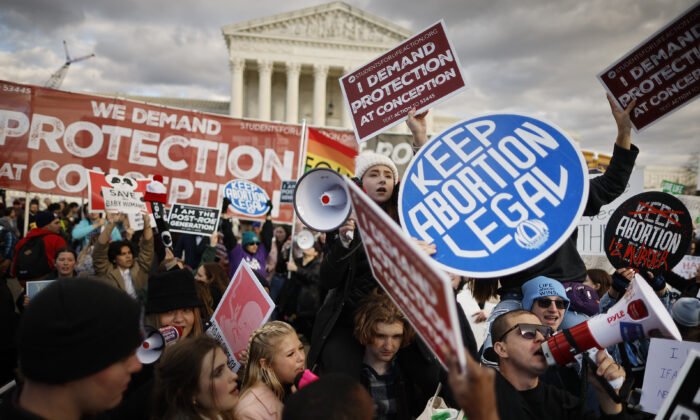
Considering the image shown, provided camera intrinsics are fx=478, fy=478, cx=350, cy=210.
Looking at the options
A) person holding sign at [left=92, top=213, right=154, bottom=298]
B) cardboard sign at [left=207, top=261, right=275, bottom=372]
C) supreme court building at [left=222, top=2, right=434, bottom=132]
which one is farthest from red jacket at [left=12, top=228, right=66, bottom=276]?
supreme court building at [left=222, top=2, right=434, bottom=132]

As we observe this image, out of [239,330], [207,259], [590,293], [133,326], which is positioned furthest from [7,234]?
[590,293]

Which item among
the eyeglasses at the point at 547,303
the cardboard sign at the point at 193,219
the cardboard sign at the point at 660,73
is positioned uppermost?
the cardboard sign at the point at 660,73

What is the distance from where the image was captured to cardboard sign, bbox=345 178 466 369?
1062mm

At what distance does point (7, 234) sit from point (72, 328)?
26.4ft

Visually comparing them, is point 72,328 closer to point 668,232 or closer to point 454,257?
point 454,257

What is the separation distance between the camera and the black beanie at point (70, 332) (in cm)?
130

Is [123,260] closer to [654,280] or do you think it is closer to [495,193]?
[495,193]

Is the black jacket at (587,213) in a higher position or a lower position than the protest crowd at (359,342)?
higher

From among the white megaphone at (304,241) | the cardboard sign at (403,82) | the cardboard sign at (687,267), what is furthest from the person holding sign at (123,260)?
the cardboard sign at (687,267)

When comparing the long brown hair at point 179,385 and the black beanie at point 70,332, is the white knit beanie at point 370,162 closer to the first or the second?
the long brown hair at point 179,385

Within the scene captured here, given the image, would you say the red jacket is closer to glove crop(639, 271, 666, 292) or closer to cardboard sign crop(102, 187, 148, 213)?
cardboard sign crop(102, 187, 148, 213)

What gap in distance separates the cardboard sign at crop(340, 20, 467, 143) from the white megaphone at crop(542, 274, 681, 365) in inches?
63.1

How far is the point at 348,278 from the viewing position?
2773mm

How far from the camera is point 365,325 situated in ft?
9.04
